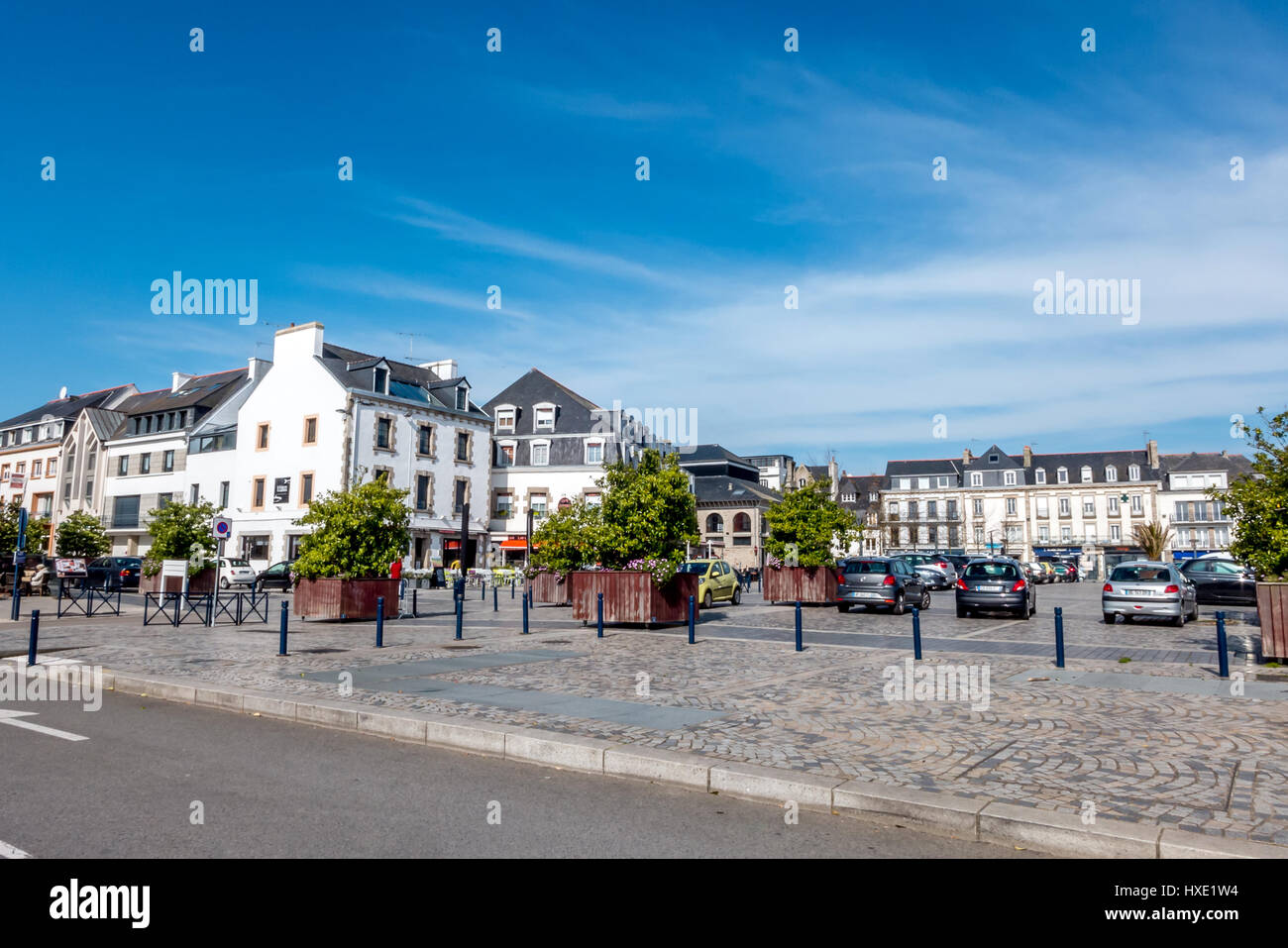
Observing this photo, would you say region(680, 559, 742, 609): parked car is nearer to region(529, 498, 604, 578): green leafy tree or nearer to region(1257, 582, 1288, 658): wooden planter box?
region(529, 498, 604, 578): green leafy tree

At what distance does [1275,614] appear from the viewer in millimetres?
11359

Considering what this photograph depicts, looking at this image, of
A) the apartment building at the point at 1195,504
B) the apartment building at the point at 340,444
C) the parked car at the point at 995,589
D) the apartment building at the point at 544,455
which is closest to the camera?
the parked car at the point at 995,589

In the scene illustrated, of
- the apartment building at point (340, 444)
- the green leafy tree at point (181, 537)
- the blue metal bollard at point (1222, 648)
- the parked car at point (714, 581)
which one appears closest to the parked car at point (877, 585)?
the parked car at point (714, 581)

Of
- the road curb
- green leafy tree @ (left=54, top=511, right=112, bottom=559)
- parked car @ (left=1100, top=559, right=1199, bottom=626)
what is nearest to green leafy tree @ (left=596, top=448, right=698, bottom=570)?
A: parked car @ (left=1100, top=559, right=1199, bottom=626)

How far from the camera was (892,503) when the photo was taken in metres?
89.6

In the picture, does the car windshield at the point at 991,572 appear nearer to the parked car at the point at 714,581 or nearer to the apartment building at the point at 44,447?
the parked car at the point at 714,581

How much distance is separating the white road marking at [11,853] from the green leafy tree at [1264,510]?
13.2 m

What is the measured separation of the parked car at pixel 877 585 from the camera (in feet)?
74.0

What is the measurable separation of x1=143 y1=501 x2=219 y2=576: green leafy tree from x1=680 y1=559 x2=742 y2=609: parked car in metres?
14.4

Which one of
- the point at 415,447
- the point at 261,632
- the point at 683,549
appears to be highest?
the point at 415,447

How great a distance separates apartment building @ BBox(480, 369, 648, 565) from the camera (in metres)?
55.2

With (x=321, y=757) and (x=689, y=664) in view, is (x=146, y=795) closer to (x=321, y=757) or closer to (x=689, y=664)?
(x=321, y=757)
